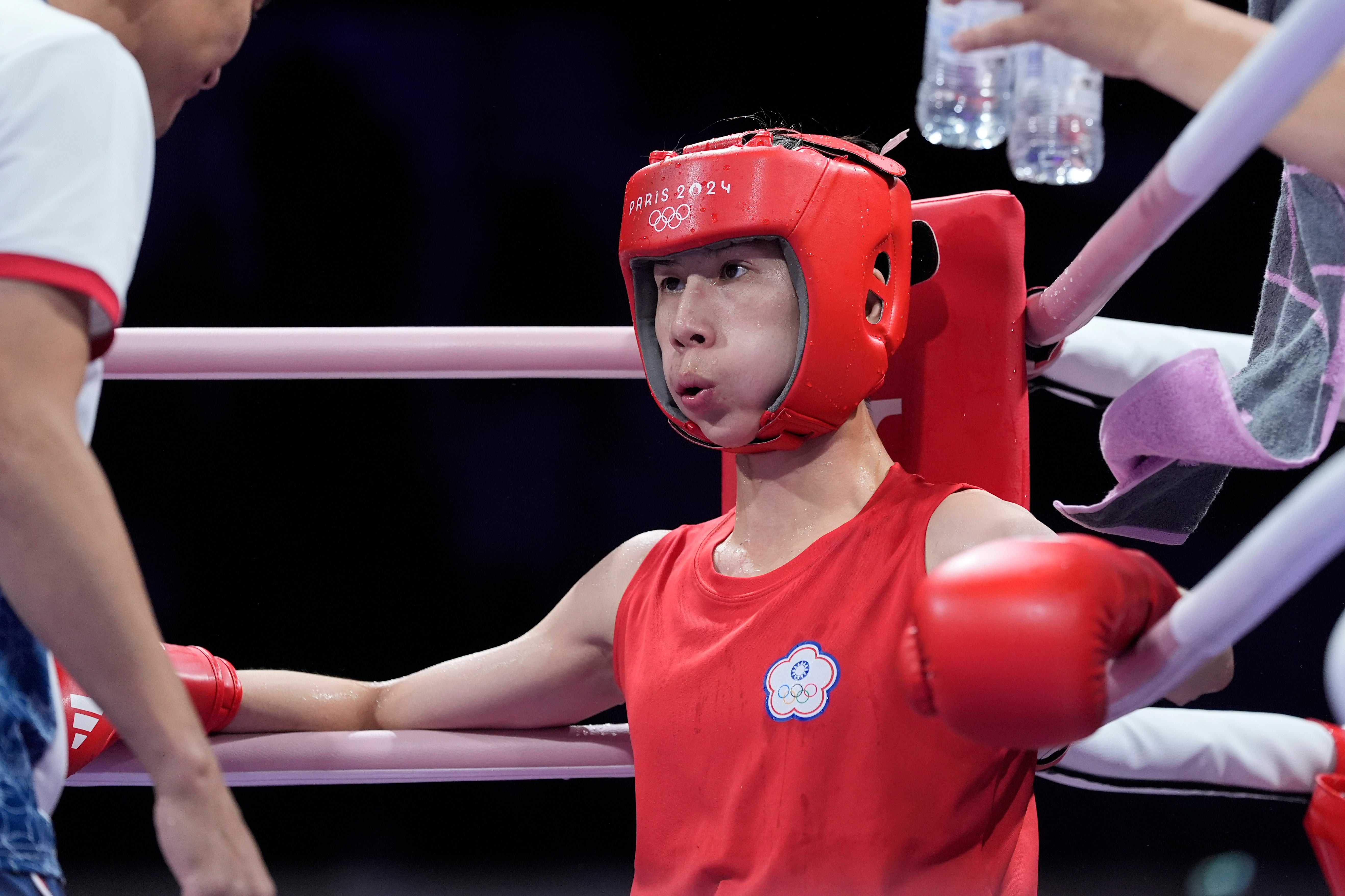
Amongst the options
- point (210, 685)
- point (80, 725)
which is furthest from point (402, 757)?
point (80, 725)

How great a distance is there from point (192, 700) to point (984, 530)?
0.89 metres

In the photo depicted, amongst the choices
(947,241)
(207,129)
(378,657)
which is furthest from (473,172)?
(947,241)

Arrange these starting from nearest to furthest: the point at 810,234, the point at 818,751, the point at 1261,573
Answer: the point at 1261,573 → the point at 818,751 → the point at 810,234

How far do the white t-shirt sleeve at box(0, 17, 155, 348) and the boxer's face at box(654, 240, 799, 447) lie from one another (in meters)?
0.73

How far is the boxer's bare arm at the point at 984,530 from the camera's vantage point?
50.3 inches

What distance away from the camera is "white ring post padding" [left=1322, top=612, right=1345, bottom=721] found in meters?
1.14

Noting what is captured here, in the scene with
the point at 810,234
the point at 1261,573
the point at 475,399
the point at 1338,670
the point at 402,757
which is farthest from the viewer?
the point at 475,399

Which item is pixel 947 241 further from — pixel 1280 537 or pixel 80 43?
pixel 80 43

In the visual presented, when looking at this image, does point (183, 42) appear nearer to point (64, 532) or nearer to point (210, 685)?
point (64, 532)

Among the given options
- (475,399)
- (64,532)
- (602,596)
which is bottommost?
(475,399)

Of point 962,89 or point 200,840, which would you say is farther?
point 962,89

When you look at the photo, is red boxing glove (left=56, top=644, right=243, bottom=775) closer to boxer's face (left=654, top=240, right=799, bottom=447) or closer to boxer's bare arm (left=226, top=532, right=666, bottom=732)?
boxer's bare arm (left=226, top=532, right=666, bottom=732)

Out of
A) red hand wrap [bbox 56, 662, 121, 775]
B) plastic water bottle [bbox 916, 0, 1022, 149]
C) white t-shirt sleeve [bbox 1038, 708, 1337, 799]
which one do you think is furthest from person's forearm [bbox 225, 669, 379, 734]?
plastic water bottle [bbox 916, 0, 1022, 149]

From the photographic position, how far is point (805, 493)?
1.49 m
